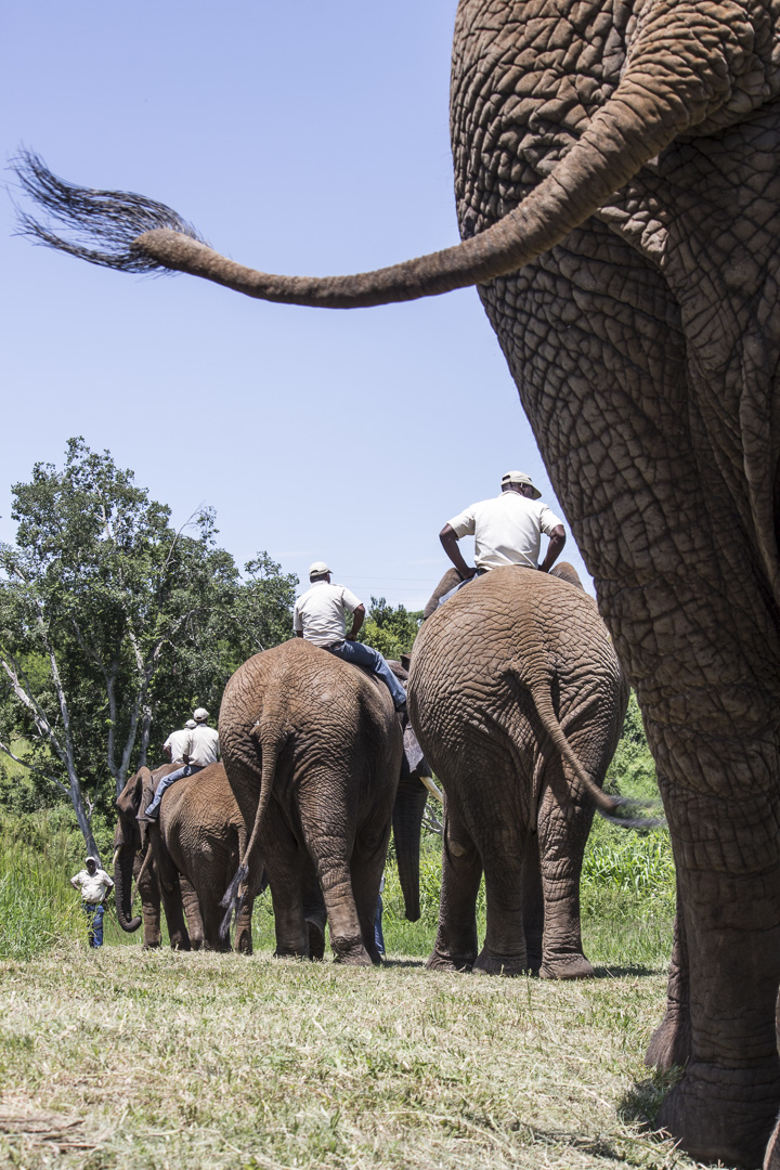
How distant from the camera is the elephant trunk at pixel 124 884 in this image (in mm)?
16766

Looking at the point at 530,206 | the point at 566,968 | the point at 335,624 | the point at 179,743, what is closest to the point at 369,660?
the point at 335,624

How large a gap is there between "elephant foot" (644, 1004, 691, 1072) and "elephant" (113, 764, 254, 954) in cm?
645

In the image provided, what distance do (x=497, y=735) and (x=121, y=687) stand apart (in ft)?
117

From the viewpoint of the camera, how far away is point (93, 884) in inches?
666

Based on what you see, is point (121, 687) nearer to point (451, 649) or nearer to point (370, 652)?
point (370, 652)

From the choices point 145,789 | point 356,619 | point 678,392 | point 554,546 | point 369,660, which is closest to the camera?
point 678,392

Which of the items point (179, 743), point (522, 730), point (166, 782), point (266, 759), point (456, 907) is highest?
point (179, 743)

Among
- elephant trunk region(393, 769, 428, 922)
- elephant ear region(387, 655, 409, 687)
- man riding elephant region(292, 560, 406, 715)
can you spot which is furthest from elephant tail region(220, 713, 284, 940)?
elephant trunk region(393, 769, 428, 922)

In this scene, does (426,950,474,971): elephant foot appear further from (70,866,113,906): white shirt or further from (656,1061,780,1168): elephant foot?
(70,866,113,906): white shirt

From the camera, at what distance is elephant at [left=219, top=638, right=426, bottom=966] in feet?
29.5

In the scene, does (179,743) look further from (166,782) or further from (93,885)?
(93,885)

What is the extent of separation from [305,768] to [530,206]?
7290 mm

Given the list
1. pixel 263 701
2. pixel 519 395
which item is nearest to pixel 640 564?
pixel 519 395

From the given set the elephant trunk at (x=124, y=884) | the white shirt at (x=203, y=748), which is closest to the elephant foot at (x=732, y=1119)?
the white shirt at (x=203, y=748)
